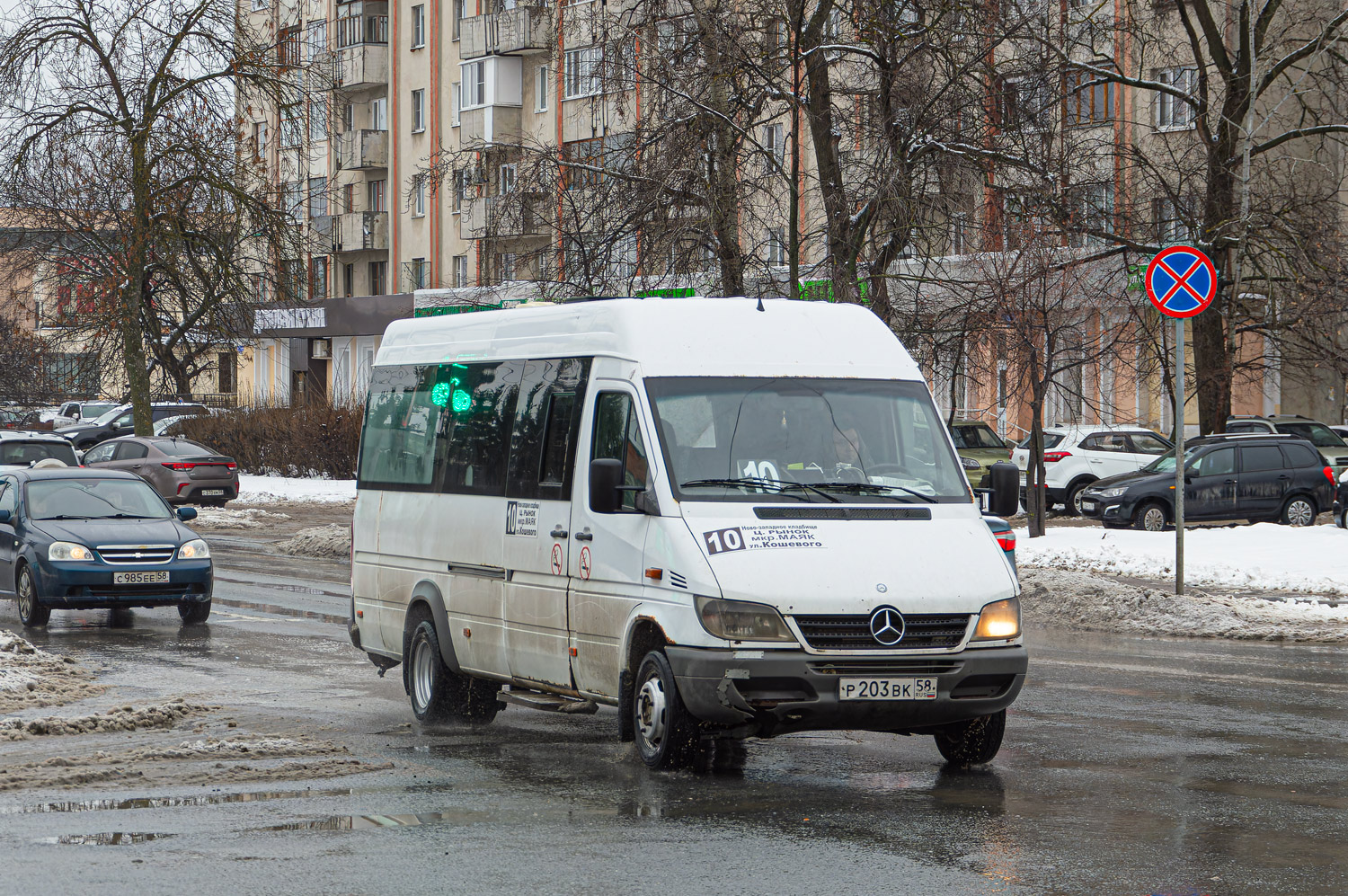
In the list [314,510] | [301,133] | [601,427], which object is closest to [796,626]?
[601,427]

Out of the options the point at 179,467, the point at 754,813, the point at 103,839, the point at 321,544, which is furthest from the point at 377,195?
the point at 103,839

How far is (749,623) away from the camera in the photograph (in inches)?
328

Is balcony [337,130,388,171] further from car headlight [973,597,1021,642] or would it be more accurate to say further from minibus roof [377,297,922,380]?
car headlight [973,597,1021,642]

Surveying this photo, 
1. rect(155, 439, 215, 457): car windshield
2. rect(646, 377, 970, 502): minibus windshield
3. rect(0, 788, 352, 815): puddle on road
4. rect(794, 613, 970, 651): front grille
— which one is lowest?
rect(0, 788, 352, 815): puddle on road

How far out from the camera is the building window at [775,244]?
24.8 m

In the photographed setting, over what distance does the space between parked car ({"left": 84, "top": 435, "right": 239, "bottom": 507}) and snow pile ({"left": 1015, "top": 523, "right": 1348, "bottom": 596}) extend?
1881 cm

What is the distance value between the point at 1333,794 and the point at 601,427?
160 inches

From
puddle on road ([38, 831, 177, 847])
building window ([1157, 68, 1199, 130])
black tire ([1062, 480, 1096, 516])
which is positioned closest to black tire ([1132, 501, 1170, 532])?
black tire ([1062, 480, 1096, 516])

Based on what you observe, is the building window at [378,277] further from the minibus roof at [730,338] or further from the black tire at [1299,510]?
the minibus roof at [730,338]

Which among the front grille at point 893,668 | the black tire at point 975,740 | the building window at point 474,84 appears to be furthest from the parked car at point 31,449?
the building window at point 474,84

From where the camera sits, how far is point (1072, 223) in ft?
88.4

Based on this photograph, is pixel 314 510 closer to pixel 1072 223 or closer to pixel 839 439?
pixel 1072 223

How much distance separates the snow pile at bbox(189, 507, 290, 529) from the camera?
109 ft

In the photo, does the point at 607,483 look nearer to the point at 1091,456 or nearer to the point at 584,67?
the point at 584,67
